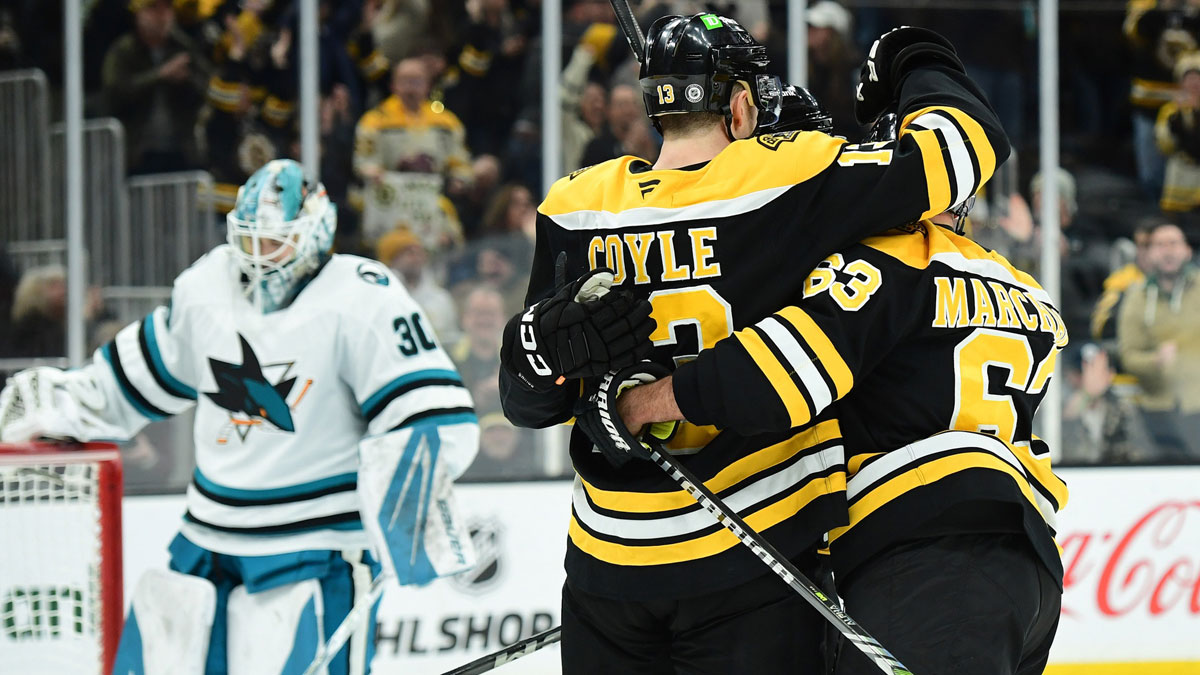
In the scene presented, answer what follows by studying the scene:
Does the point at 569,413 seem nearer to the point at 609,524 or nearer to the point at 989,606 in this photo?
the point at 609,524

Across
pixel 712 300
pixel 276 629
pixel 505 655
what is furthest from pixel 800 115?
pixel 276 629

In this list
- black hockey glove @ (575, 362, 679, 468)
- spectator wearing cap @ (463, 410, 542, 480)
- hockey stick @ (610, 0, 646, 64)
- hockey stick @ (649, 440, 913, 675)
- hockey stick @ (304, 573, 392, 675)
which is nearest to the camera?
hockey stick @ (649, 440, 913, 675)

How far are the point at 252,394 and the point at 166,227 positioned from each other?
2649 mm

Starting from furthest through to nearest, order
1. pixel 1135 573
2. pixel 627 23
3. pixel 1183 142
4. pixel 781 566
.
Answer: pixel 1183 142 < pixel 1135 573 < pixel 627 23 < pixel 781 566

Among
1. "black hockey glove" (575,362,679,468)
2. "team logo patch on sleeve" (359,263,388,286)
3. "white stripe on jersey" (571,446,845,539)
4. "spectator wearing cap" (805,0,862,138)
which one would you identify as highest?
"spectator wearing cap" (805,0,862,138)

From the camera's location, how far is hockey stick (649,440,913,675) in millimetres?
1547

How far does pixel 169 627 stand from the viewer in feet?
8.21

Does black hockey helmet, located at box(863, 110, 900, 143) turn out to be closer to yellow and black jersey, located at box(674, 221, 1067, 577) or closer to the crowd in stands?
yellow and black jersey, located at box(674, 221, 1067, 577)

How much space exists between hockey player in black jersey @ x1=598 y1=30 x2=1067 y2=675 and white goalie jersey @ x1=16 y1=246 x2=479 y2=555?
99 cm

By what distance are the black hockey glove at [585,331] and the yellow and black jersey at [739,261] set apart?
2.7 inches

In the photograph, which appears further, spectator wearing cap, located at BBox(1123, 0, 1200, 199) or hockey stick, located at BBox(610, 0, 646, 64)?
spectator wearing cap, located at BBox(1123, 0, 1200, 199)

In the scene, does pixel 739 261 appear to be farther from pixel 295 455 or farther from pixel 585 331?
pixel 295 455

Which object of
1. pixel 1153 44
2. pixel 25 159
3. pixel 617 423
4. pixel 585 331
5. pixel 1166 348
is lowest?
pixel 1166 348

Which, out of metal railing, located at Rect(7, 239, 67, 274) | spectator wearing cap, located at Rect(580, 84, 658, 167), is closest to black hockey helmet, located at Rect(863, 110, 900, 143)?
spectator wearing cap, located at Rect(580, 84, 658, 167)
